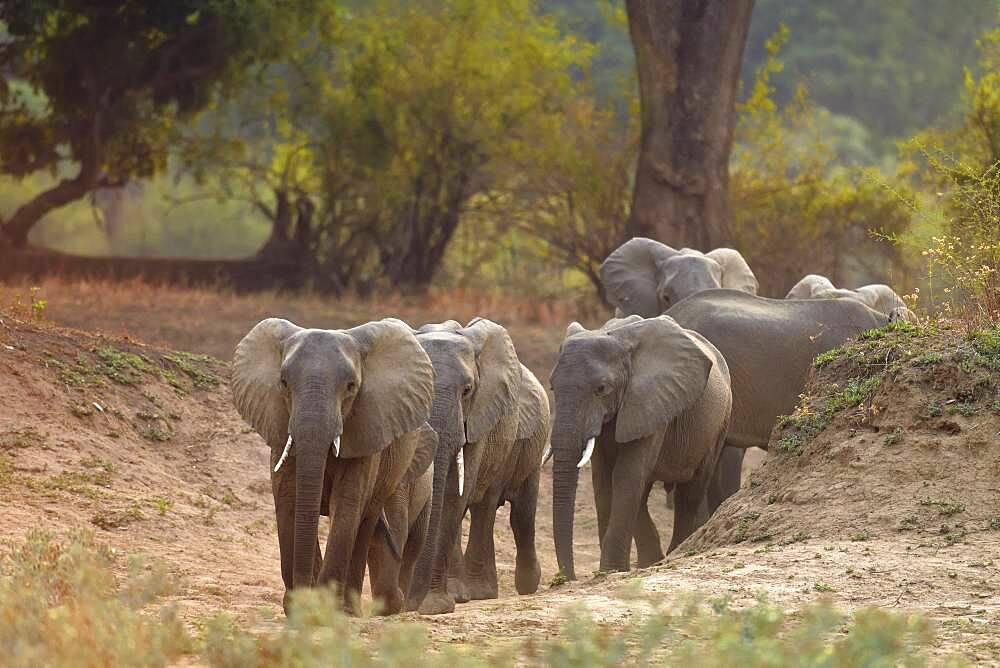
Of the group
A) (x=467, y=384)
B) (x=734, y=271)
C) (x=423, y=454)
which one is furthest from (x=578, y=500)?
(x=423, y=454)

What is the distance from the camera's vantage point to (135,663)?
5.55 meters

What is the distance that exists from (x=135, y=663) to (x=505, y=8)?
1881cm

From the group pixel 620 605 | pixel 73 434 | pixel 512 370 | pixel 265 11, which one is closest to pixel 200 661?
pixel 620 605

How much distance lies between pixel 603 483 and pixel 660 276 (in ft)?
13.4

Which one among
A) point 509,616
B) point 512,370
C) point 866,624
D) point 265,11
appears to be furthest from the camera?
point 265,11

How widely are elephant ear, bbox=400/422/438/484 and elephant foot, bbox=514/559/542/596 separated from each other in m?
2.52

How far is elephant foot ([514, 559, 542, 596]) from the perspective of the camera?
462 inches

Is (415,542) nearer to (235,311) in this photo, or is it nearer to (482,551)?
(482,551)

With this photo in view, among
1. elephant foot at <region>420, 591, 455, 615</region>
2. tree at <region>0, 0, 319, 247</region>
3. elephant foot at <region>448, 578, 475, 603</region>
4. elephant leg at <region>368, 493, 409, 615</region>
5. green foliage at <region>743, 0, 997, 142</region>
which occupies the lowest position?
elephant foot at <region>448, 578, 475, 603</region>

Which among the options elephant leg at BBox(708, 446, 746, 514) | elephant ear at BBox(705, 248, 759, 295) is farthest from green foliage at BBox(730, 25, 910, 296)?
elephant leg at BBox(708, 446, 746, 514)

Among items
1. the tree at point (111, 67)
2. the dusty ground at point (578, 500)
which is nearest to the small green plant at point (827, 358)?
the dusty ground at point (578, 500)

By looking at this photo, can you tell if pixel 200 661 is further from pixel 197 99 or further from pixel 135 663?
pixel 197 99

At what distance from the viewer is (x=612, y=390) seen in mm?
11148

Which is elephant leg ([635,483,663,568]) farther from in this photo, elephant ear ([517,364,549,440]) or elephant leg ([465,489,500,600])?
elephant leg ([465,489,500,600])
